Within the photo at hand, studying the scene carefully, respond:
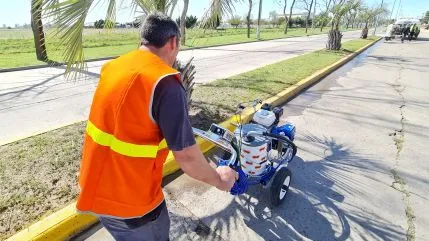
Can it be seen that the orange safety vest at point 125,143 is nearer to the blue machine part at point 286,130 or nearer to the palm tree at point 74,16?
the palm tree at point 74,16

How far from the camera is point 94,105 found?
1.57 metres

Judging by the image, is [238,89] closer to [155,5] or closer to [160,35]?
[155,5]

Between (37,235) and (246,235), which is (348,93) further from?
(37,235)

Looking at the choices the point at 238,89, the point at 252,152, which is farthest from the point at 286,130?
the point at 238,89

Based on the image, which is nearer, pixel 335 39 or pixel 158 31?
pixel 158 31

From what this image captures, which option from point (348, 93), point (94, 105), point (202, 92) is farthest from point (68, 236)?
point (348, 93)

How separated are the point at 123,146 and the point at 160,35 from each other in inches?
21.7

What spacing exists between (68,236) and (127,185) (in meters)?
1.60

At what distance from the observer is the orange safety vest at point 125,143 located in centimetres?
140

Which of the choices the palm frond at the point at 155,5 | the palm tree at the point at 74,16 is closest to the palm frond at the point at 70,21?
the palm tree at the point at 74,16

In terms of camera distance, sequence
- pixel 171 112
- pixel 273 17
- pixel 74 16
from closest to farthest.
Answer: pixel 171 112
pixel 74 16
pixel 273 17

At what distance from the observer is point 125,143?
56.6 inches

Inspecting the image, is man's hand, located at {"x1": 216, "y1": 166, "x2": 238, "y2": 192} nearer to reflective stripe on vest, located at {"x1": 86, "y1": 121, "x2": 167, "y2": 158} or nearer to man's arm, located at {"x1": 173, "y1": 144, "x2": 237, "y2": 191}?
man's arm, located at {"x1": 173, "y1": 144, "x2": 237, "y2": 191}

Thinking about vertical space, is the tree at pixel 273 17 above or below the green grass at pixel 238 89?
below
